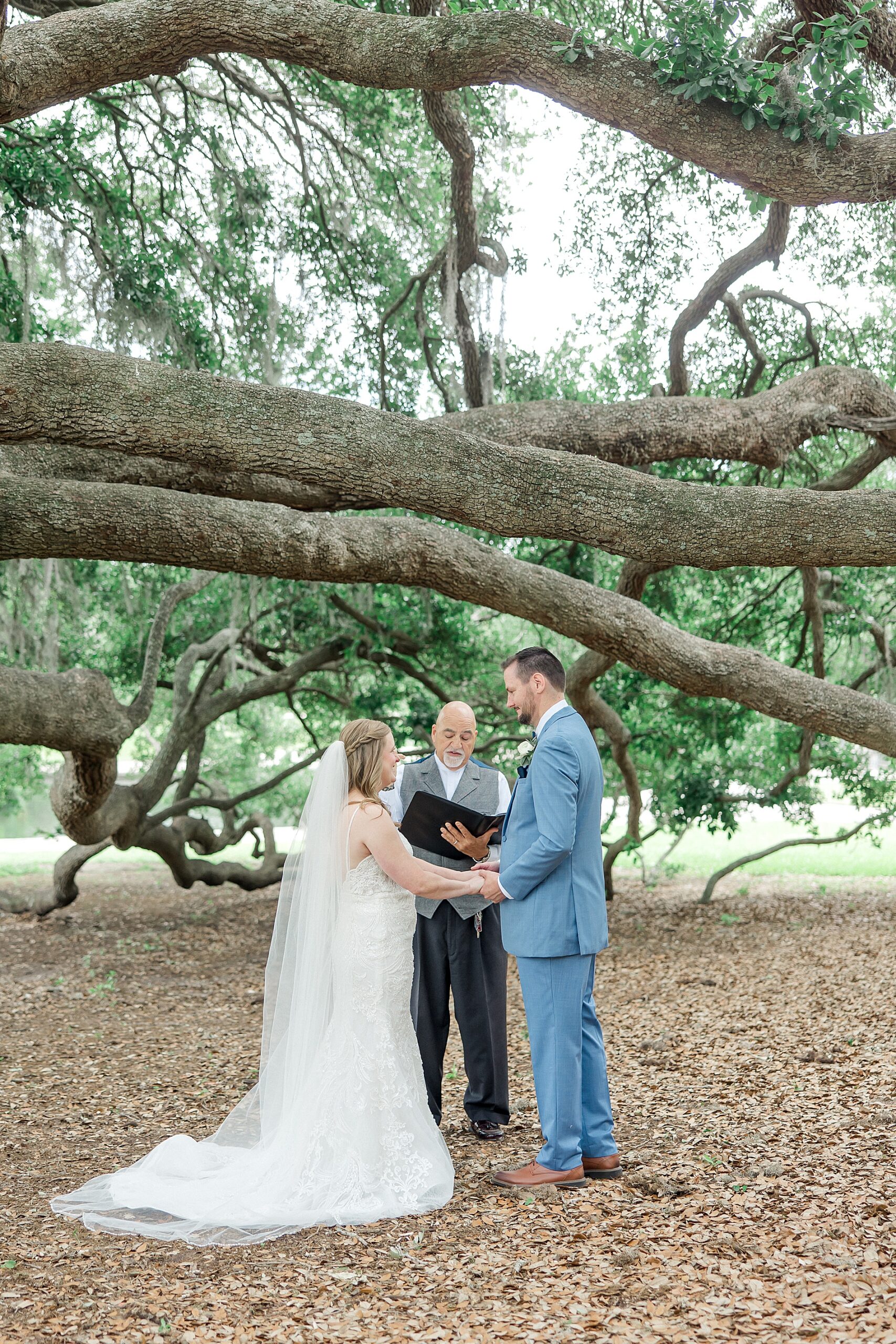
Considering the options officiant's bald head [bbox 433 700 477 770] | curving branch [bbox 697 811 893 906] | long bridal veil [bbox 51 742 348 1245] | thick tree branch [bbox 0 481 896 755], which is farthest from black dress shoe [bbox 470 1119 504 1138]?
curving branch [bbox 697 811 893 906]

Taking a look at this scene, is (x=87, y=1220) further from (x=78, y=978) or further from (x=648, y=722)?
(x=648, y=722)

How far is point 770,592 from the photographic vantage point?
9930 mm

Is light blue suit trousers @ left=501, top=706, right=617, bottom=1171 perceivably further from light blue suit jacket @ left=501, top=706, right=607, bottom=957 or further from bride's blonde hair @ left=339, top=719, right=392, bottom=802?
bride's blonde hair @ left=339, top=719, right=392, bottom=802

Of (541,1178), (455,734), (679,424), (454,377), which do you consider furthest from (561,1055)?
(454,377)

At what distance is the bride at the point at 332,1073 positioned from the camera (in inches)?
139

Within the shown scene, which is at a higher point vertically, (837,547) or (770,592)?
(770,592)

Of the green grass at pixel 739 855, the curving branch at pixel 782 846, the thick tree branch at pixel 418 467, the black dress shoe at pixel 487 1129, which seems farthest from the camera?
the green grass at pixel 739 855

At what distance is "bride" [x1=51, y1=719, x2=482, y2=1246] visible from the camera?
11.6 ft

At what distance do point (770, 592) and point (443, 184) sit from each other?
4.50m

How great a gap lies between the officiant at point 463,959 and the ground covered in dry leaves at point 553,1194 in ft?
0.69

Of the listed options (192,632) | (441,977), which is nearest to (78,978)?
(192,632)

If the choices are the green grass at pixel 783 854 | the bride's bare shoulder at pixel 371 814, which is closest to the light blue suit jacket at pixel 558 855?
the bride's bare shoulder at pixel 371 814

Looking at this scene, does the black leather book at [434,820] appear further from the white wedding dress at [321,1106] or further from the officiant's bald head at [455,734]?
the officiant's bald head at [455,734]

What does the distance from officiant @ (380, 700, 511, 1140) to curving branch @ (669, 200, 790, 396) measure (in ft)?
13.4
